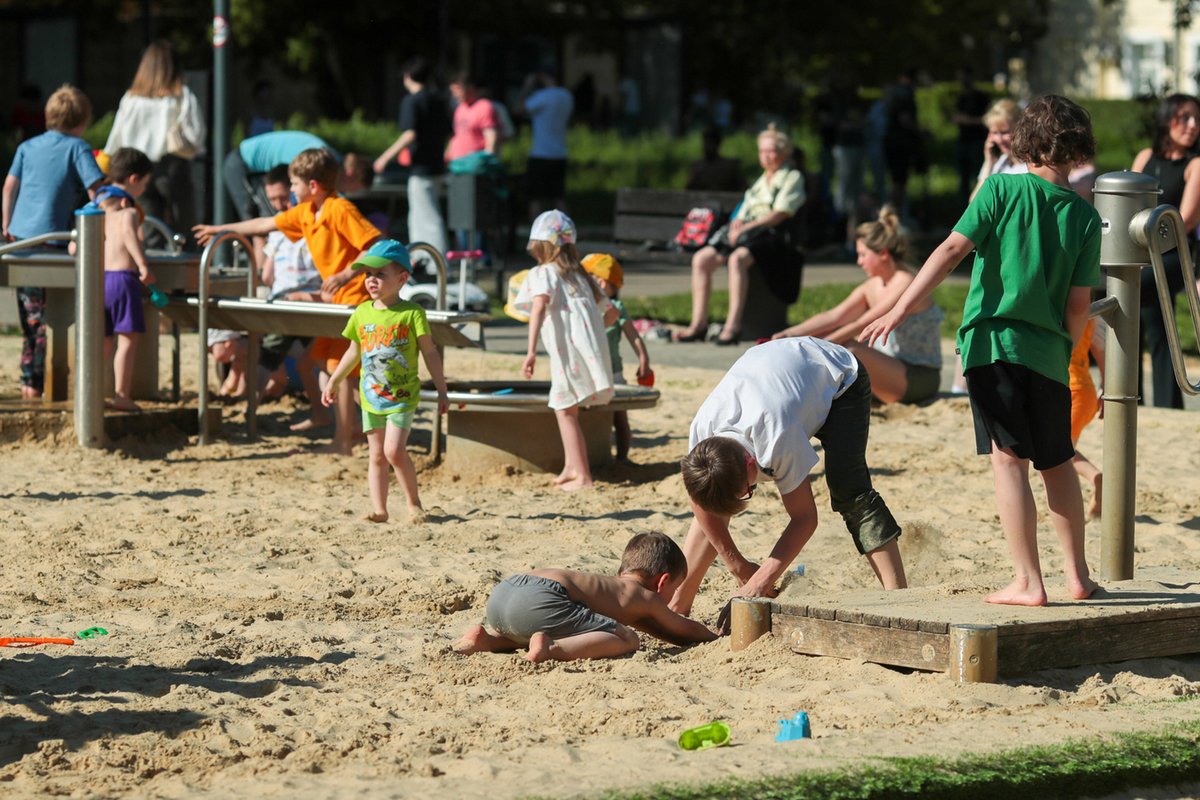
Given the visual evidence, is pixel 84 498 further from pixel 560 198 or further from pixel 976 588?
pixel 560 198

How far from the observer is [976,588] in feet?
16.7

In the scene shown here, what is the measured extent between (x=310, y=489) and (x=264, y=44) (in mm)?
24097

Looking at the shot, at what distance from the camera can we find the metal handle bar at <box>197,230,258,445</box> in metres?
8.43

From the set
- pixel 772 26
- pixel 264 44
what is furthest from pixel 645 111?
pixel 264 44

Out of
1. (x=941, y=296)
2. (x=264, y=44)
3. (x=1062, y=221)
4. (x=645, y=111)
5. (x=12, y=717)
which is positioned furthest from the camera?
(x=645, y=111)

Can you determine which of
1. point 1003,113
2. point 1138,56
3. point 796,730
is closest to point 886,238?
point 1003,113

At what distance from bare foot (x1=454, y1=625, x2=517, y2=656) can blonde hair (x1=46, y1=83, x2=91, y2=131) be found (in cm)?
551

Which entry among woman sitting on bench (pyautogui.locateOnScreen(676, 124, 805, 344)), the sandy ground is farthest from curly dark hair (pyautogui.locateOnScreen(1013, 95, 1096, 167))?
woman sitting on bench (pyautogui.locateOnScreen(676, 124, 805, 344))

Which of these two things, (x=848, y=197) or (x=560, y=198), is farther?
(x=848, y=197)

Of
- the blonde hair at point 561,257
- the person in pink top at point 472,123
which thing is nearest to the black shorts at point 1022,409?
the blonde hair at point 561,257

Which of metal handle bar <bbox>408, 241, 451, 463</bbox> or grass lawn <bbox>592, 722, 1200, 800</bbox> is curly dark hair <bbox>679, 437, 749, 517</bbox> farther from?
metal handle bar <bbox>408, 241, 451, 463</bbox>

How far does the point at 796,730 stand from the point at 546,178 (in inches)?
555

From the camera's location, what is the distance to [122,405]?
8.80m

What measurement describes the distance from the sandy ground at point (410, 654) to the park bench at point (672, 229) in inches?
162
